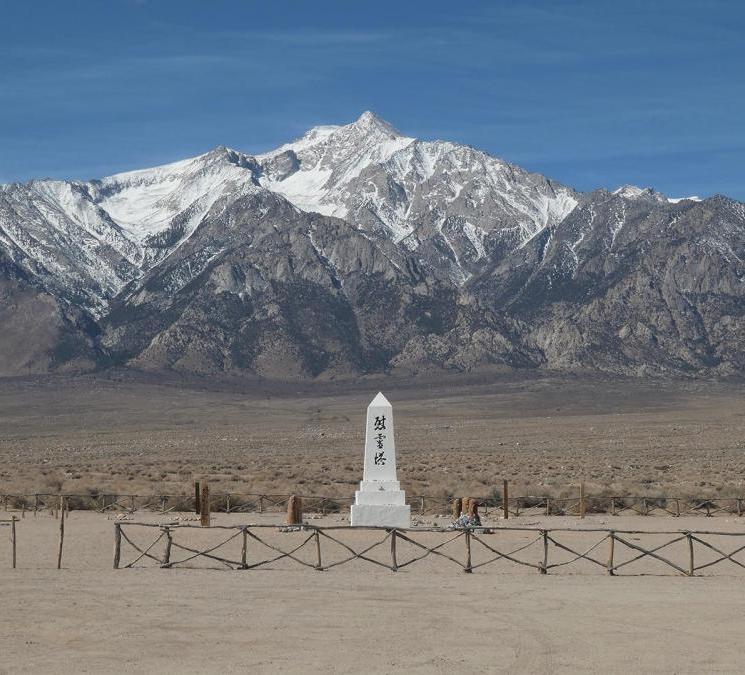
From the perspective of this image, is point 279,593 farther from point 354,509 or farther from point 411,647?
point 354,509

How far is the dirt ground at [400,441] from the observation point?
4909cm

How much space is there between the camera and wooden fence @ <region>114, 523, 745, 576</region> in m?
25.5

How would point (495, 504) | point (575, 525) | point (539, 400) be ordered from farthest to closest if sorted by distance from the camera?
point (539, 400) < point (495, 504) < point (575, 525)

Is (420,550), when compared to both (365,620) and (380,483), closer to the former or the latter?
(380,483)

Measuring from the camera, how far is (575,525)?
34250 millimetres

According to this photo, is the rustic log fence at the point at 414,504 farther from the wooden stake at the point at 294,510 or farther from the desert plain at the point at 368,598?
the wooden stake at the point at 294,510

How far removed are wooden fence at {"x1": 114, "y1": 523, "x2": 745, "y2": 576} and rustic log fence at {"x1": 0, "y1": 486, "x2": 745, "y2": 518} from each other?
267 inches

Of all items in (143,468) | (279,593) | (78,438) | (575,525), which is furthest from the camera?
(78,438)

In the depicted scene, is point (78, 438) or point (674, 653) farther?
point (78, 438)

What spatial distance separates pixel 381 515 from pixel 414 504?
8.35 meters

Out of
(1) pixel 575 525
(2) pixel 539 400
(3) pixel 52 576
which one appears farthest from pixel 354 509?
(2) pixel 539 400

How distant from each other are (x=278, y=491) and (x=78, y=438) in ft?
209

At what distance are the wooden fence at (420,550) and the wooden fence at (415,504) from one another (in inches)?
271

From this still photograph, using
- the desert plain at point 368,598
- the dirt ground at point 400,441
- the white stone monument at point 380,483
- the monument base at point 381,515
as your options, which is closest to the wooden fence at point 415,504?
the desert plain at point 368,598
